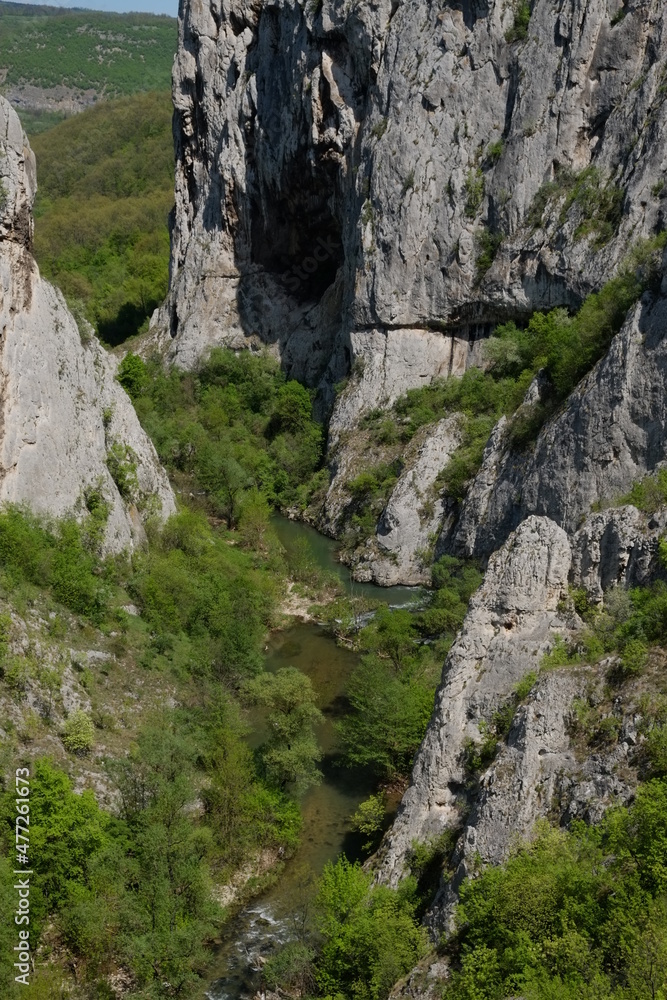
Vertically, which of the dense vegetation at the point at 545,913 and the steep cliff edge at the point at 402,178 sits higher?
the steep cliff edge at the point at 402,178

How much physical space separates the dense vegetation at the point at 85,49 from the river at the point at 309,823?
13103cm

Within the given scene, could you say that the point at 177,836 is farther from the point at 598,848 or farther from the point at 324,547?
the point at 324,547

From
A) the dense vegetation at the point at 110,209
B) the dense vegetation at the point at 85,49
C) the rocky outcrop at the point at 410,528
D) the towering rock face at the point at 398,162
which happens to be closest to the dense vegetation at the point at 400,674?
the rocky outcrop at the point at 410,528

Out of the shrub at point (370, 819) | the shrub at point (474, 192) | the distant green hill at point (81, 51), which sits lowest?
the shrub at point (370, 819)

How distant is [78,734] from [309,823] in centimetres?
596

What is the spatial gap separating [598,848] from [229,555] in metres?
23.6

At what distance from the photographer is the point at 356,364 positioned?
49.3 m

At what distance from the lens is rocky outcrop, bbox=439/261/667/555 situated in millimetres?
25859

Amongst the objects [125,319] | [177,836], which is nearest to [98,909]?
[177,836]

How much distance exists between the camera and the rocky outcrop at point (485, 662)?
1753 centimetres

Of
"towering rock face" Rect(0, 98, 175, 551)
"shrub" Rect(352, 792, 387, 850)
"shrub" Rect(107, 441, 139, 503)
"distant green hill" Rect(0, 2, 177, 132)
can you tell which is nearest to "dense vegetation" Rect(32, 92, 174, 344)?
"shrub" Rect(107, 441, 139, 503)

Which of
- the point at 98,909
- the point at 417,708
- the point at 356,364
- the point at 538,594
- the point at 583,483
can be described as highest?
the point at 356,364

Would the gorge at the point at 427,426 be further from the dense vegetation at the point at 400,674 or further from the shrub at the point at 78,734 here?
the shrub at the point at 78,734

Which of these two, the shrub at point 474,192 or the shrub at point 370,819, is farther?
the shrub at point 474,192
